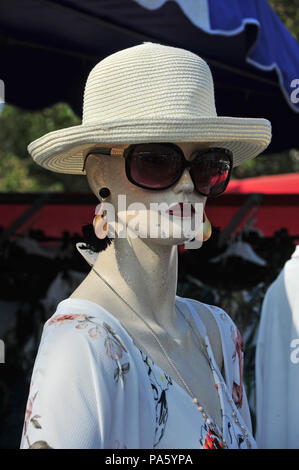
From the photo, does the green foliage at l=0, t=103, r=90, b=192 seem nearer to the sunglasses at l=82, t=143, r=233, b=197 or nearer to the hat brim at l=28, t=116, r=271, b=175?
the hat brim at l=28, t=116, r=271, b=175

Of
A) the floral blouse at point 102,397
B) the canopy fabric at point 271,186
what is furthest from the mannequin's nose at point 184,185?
the canopy fabric at point 271,186

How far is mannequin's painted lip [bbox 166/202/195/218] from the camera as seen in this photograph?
5.19ft

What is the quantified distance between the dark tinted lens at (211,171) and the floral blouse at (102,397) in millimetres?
404

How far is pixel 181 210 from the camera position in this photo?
1.59 m

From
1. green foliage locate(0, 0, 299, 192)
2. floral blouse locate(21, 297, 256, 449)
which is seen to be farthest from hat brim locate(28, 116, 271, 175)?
green foliage locate(0, 0, 299, 192)

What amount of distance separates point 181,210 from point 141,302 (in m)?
0.27

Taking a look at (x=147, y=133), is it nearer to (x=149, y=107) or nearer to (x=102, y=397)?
(x=149, y=107)

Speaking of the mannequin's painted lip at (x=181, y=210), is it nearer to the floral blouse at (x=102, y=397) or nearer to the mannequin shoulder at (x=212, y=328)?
A: the floral blouse at (x=102, y=397)

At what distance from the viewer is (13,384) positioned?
14.3 feet

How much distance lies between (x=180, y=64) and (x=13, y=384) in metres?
3.25

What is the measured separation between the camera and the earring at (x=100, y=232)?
168 centimetres

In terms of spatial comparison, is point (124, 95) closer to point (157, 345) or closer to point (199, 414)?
point (157, 345)

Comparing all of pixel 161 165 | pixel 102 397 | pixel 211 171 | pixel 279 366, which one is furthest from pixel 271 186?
pixel 102 397

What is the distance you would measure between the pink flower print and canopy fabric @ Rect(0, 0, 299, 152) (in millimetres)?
1762
